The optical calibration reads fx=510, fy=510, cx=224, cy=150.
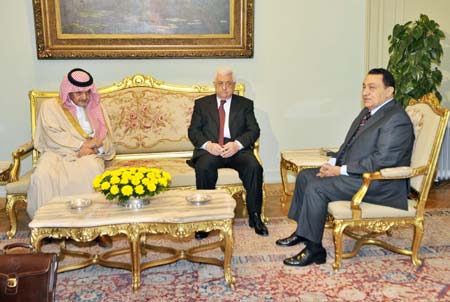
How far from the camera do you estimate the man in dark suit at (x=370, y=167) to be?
12.0ft

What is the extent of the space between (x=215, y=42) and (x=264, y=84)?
762mm

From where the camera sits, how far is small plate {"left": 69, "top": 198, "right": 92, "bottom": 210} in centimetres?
345

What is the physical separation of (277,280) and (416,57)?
10.1 feet

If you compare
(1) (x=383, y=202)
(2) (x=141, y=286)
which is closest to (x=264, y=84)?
(1) (x=383, y=202)

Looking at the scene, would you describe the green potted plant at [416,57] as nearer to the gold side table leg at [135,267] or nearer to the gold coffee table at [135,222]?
the gold coffee table at [135,222]

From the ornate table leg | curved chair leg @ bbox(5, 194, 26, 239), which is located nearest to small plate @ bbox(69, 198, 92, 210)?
the ornate table leg

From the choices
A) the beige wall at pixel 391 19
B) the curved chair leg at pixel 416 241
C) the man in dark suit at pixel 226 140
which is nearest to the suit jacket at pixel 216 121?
the man in dark suit at pixel 226 140

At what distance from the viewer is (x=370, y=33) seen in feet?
19.5

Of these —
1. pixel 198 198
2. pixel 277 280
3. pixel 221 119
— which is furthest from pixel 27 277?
pixel 221 119

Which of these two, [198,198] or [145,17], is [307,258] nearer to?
[198,198]

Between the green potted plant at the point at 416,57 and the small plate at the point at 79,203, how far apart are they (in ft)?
11.6

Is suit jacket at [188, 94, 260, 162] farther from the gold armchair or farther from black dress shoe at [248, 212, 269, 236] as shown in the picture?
the gold armchair

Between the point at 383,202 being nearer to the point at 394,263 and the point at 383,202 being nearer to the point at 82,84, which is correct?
the point at 394,263

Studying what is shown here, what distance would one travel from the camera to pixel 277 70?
596 cm
